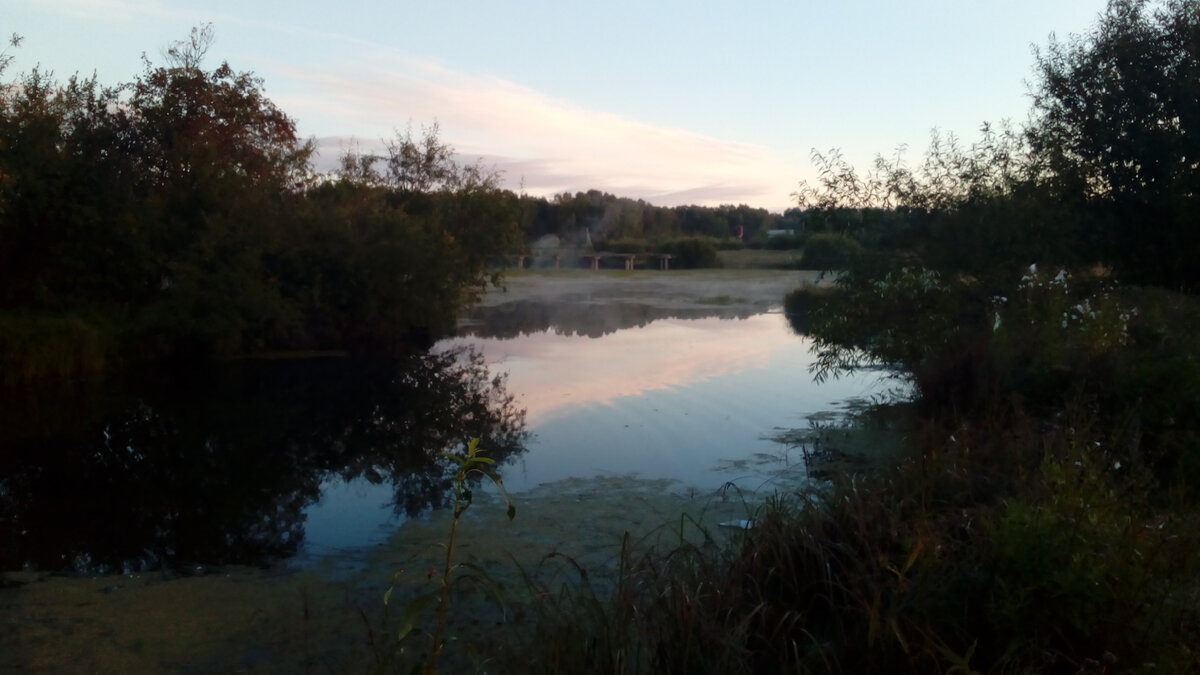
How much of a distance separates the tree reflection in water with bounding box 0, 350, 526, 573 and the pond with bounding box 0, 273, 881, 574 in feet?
0.11

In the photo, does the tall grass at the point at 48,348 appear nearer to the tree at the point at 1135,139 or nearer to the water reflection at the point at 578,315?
the water reflection at the point at 578,315

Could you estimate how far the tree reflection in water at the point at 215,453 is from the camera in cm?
762

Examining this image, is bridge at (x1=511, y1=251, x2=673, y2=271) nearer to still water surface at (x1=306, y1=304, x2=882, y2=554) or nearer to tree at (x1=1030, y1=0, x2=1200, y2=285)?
still water surface at (x1=306, y1=304, x2=882, y2=554)

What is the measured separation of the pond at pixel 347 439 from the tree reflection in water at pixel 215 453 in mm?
32

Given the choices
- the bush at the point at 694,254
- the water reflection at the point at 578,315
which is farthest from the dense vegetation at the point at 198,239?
the bush at the point at 694,254

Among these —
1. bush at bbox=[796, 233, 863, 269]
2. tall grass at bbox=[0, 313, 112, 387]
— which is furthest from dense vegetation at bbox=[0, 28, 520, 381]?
bush at bbox=[796, 233, 863, 269]

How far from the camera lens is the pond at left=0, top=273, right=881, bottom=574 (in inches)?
311

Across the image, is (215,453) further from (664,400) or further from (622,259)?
(622,259)

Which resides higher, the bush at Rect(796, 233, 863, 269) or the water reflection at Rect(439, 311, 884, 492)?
the bush at Rect(796, 233, 863, 269)

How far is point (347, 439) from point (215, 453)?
144 cm

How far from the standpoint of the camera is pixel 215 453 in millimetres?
10914

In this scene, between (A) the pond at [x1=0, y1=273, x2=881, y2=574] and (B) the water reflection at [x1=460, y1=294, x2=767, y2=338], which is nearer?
(A) the pond at [x1=0, y1=273, x2=881, y2=574]

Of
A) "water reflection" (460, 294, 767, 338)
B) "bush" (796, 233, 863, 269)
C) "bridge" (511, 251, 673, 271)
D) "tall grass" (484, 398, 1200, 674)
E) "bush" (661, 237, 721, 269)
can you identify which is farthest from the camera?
"bridge" (511, 251, 673, 271)

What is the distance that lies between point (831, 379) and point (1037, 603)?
12.2m
